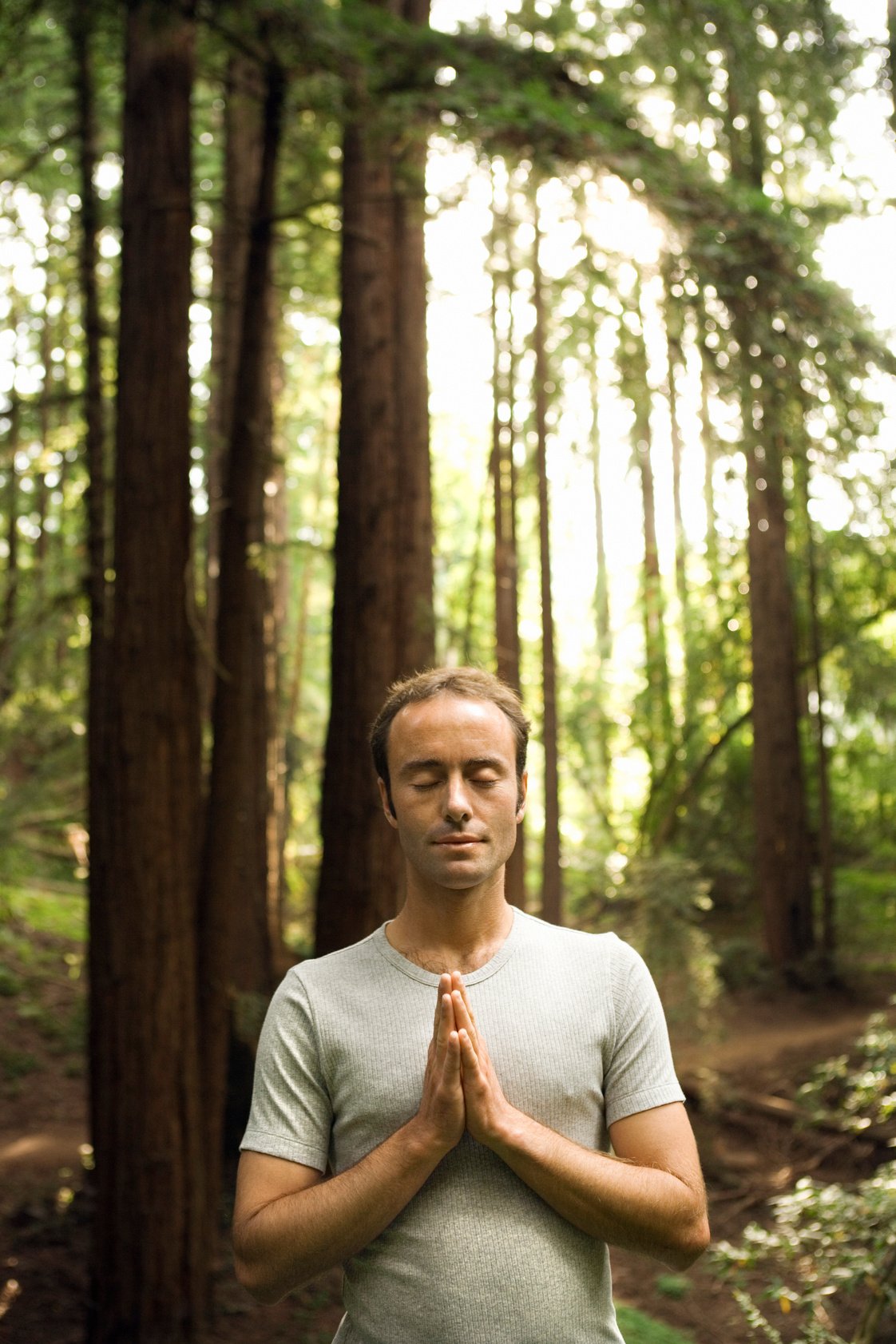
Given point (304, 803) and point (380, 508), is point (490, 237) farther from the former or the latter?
point (304, 803)

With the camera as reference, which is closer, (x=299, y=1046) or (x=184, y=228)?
(x=299, y=1046)

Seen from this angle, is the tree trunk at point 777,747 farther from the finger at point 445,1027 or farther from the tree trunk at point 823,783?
the finger at point 445,1027

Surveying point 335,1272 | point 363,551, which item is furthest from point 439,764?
point 335,1272

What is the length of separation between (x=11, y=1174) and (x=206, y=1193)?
4.13 meters

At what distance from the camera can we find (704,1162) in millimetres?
10008

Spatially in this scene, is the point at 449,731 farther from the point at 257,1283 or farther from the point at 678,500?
the point at 678,500

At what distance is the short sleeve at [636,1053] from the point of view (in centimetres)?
217

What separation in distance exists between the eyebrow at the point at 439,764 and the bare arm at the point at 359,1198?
0.42 metres

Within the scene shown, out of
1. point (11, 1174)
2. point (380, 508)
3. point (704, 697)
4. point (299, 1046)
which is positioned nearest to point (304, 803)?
point (704, 697)

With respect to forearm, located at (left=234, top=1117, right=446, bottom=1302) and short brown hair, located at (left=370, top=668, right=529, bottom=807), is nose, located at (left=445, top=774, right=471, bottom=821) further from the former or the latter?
forearm, located at (left=234, top=1117, right=446, bottom=1302)

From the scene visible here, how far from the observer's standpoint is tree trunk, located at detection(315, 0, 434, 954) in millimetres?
7867

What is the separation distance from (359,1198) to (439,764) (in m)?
0.75

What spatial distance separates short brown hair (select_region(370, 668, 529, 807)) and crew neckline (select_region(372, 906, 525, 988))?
275 millimetres

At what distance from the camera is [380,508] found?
26.6ft
